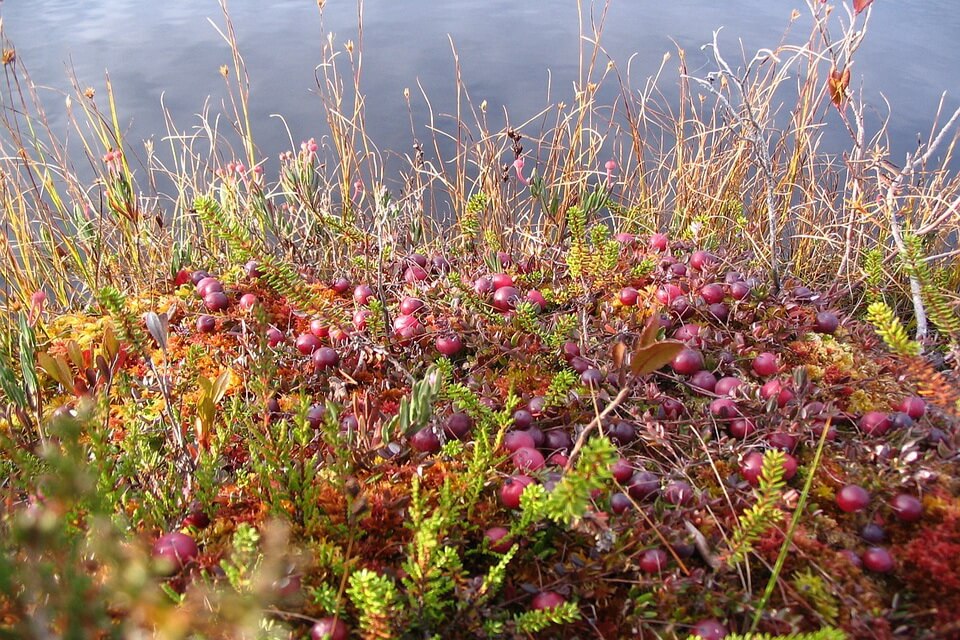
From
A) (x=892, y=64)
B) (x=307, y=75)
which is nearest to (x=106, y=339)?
(x=307, y=75)

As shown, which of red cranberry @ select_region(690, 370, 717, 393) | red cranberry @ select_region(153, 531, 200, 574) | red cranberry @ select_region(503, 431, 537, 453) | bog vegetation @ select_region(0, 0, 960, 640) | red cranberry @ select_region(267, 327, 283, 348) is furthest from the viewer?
red cranberry @ select_region(267, 327, 283, 348)

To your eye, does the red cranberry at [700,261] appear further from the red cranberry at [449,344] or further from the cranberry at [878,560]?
the cranberry at [878,560]

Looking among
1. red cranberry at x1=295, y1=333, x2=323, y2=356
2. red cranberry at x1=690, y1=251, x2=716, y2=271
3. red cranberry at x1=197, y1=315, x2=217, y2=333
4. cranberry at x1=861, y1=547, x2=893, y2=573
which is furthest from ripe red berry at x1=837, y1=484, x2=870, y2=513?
red cranberry at x1=197, y1=315, x2=217, y2=333

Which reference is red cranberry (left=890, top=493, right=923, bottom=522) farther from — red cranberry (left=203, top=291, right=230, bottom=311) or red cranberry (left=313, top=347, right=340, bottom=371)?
red cranberry (left=203, top=291, right=230, bottom=311)

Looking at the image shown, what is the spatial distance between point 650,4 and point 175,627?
1194 cm

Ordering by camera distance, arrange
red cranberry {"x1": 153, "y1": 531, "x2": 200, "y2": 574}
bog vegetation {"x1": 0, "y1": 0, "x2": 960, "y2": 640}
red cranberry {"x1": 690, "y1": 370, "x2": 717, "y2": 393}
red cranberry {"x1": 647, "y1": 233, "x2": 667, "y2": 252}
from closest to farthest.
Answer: bog vegetation {"x1": 0, "y1": 0, "x2": 960, "y2": 640}, red cranberry {"x1": 153, "y1": 531, "x2": 200, "y2": 574}, red cranberry {"x1": 690, "y1": 370, "x2": 717, "y2": 393}, red cranberry {"x1": 647, "y1": 233, "x2": 667, "y2": 252}

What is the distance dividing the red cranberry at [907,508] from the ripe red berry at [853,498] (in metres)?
0.06

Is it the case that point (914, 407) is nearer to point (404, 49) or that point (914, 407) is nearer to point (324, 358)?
point (324, 358)

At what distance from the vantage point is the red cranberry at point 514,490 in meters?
1.47

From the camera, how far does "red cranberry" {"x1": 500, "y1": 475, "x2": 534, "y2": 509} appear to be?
57.7 inches

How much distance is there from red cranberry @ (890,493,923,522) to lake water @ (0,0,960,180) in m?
5.65

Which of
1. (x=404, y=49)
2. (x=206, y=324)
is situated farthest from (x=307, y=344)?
(x=404, y=49)

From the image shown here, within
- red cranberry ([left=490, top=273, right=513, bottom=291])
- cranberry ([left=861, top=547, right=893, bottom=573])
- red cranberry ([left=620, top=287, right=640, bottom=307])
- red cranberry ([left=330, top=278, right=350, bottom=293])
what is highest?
red cranberry ([left=490, top=273, right=513, bottom=291])

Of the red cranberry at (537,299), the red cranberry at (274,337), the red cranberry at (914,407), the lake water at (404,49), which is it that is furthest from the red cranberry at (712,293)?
the lake water at (404,49)
